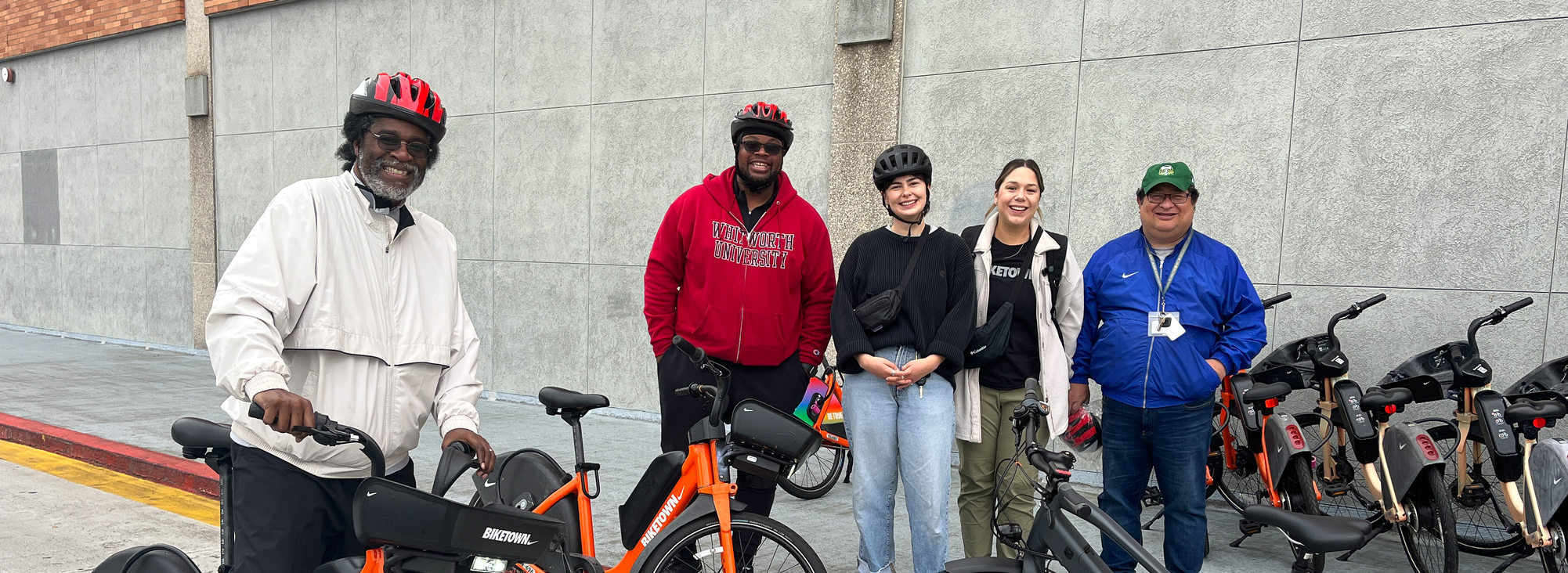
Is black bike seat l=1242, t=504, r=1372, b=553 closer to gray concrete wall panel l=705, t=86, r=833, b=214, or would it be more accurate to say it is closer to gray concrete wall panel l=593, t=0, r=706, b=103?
gray concrete wall panel l=705, t=86, r=833, b=214

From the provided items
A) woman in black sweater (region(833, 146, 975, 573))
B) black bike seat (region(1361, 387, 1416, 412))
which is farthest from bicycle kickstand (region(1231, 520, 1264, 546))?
woman in black sweater (region(833, 146, 975, 573))

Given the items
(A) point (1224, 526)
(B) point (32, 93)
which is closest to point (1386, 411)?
(A) point (1224, 526)

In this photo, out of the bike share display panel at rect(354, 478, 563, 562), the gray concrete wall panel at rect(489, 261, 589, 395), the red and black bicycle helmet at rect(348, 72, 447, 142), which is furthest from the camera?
the gray concrete wall panel at rect(489, 261, 589, 395)

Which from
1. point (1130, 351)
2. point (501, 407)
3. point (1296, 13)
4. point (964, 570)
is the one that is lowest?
point (501, 407)

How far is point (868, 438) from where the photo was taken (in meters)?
3.68

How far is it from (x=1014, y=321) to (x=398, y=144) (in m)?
2.36

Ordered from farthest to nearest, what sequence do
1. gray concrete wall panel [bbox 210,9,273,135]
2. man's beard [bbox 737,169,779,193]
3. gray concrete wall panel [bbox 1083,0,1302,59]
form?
1. gray concrete wall panel [bbox 210,9,273,135]
2. gray concrete wall panel [bbox 1083,0,1302,59]
3. man's beard [bbox 737,169,779,193]

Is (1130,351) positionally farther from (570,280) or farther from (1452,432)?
(570,280)

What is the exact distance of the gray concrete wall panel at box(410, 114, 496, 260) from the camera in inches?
376

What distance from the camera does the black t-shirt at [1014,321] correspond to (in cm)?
383

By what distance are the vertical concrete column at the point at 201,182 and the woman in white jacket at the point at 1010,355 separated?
1113cm

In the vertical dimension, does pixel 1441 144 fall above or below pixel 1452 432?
above

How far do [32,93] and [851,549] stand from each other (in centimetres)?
1538

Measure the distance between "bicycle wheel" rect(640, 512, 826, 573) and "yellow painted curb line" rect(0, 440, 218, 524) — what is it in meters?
3.38
